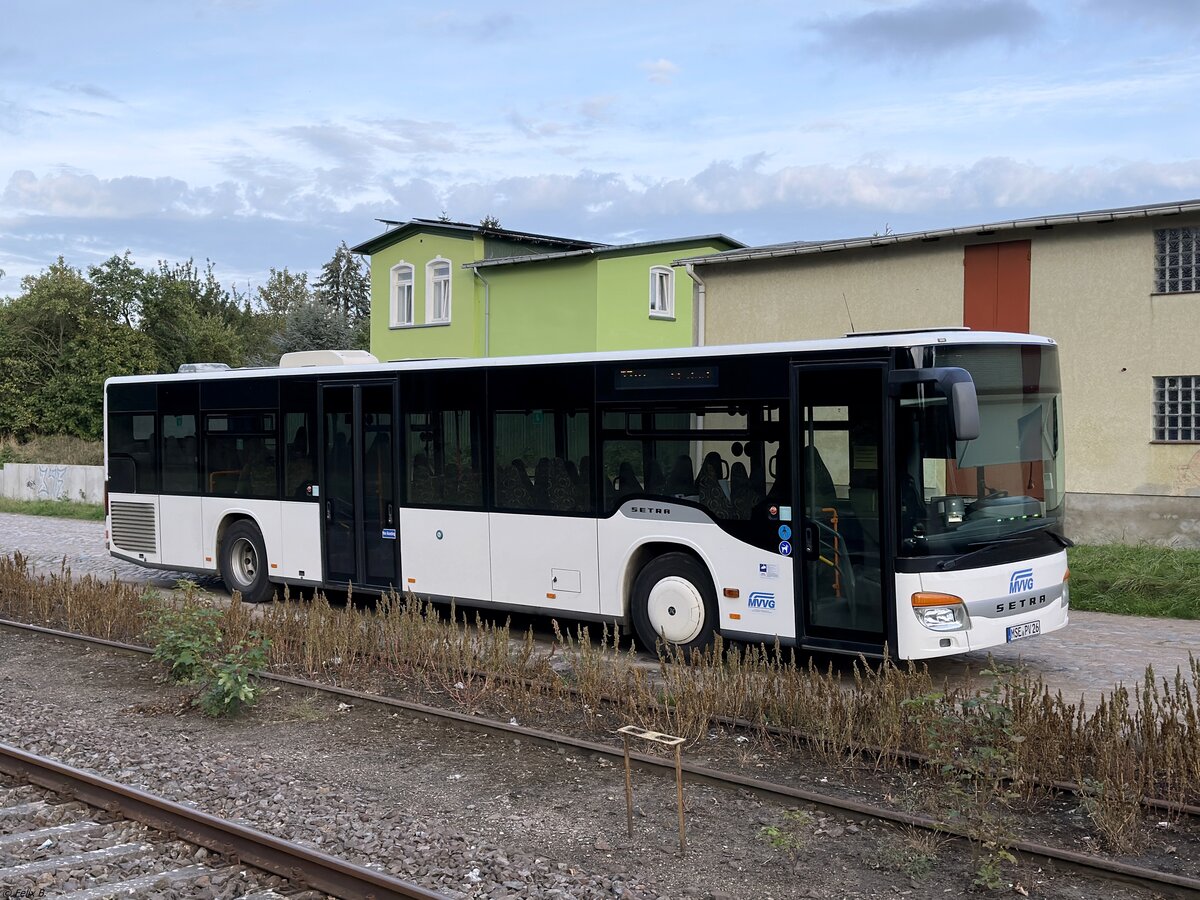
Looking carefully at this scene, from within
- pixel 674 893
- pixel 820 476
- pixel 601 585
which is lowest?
pixel 674 893

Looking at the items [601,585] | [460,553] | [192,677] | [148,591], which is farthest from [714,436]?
[148,591]

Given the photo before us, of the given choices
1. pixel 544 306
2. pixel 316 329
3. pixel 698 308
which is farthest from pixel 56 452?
pixel 698 308

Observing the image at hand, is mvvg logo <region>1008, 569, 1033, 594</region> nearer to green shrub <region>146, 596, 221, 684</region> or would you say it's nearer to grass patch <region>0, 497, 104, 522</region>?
green shrub <region>146, 596, 221, 684</region>

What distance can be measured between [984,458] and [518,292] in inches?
1080

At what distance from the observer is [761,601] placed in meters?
9.98

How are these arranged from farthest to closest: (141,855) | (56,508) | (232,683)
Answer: (56,508), (232,683), (141,855)

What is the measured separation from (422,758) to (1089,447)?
14943 millimetres

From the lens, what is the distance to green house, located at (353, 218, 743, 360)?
34406 millimetres

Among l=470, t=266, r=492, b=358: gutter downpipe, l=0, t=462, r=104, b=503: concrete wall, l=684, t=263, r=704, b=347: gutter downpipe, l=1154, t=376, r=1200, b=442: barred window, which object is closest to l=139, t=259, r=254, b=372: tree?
l=0, t=462, r=104, b=503: concrete wall

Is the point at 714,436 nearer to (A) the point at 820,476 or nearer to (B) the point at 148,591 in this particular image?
(A) the point at 820,476

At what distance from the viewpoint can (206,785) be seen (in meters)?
7.20

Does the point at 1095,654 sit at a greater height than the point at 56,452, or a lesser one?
lesser

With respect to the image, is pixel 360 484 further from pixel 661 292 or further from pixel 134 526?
pixel 661 292

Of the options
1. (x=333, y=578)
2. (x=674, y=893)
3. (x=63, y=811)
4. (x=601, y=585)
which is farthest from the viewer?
(x=333, y=578)
